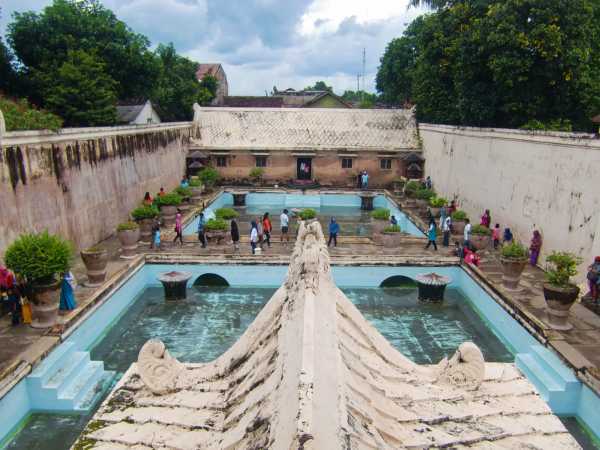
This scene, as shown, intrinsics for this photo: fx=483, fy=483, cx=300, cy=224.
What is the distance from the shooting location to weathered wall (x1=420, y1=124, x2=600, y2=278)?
1067 cm

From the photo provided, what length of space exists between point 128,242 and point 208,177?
10.9 meters

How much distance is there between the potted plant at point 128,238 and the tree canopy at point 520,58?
39.2ft

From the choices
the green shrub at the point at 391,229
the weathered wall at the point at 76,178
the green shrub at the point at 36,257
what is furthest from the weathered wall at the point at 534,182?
the weathered wall at the point at 76,178

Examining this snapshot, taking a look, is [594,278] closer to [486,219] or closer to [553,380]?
[553,380]

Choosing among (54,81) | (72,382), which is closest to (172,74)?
(54,81)

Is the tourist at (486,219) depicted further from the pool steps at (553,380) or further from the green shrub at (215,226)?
the green shrub at (215,226)

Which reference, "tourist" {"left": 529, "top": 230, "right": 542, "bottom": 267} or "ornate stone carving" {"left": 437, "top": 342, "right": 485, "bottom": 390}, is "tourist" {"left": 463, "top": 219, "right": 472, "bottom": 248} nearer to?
"tourist" {"left": 529, "top": 230, "right": 542, "bottom": 267}

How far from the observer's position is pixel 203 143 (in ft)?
86.5

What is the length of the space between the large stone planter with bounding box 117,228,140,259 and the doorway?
14.5 m

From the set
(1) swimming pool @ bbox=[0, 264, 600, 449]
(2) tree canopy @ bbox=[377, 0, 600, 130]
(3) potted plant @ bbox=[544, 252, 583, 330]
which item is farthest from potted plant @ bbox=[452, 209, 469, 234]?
(3) potted plant @ bbox=[544, 252, 583, 330]

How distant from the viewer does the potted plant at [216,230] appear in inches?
559

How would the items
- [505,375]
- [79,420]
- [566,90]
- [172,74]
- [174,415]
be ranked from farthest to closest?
[172,74] → [566,90] → [79,420] → [505,375] → [174,415]

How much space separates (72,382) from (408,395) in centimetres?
687

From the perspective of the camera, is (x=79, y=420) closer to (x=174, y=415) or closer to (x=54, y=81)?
(x=174, y=415)
